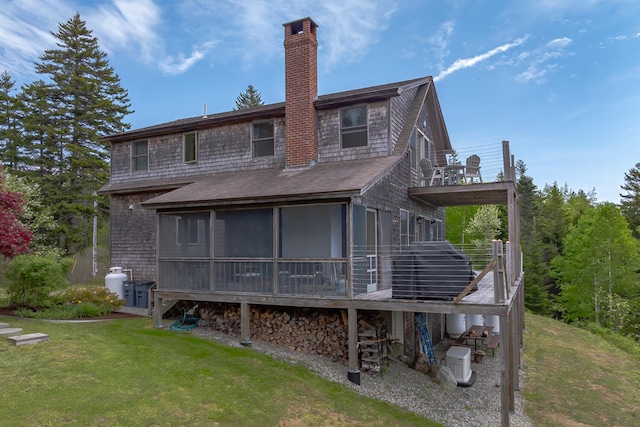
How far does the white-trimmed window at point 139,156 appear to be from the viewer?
54.2 ft

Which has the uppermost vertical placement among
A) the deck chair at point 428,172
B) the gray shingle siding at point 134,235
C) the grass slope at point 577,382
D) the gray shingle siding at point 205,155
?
the gray shingle siding at point 205,155

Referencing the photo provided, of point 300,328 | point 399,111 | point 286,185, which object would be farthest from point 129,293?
point 399,111

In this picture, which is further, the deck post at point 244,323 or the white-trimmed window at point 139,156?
the white-trimmed window at point 139,156

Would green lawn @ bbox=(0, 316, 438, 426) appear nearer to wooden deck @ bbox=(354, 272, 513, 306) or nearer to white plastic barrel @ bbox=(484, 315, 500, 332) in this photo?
wooden deck @ bbox=(354, 272, 513, 306)

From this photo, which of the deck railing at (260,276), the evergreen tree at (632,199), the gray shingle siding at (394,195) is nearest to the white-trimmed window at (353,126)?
the gray shingle siding at (394,195)

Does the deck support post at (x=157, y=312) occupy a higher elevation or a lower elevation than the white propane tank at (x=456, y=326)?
higher

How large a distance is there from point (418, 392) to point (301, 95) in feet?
28.9

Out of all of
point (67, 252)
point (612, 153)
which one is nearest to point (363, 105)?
point (67, 252)

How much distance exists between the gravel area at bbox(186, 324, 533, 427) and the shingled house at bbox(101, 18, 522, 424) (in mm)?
525

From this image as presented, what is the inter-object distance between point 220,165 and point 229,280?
5.04m

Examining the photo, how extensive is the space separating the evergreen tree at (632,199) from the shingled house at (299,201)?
35.2 meters

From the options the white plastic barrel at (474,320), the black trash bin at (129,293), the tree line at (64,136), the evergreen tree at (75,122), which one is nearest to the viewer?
the black trash bin at (129,293)

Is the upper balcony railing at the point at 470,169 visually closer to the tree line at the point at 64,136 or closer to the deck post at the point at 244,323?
the deck post at the point at 244,323

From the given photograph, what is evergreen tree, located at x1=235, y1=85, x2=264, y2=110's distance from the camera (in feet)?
159
